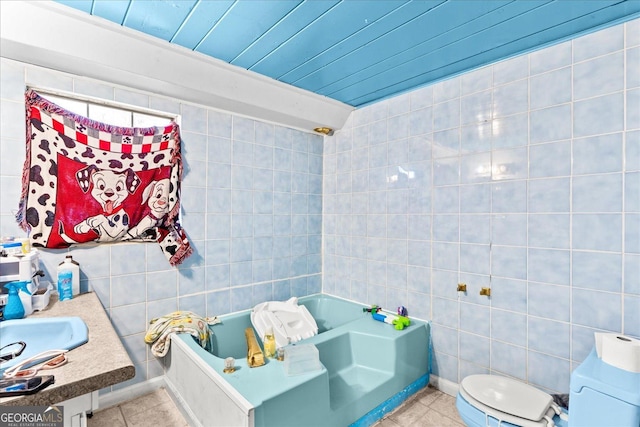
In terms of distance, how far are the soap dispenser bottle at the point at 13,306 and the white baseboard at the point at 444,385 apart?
2.46m

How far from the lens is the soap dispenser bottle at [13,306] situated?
1.29m

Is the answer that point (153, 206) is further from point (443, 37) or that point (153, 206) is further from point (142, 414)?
point (443, 37)

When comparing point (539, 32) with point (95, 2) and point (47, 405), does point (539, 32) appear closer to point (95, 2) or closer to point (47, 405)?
point (95, 2)

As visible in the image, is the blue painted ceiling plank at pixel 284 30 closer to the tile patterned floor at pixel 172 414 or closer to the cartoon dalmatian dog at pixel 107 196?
the cartoon dalmatian dog at pixel 107 196

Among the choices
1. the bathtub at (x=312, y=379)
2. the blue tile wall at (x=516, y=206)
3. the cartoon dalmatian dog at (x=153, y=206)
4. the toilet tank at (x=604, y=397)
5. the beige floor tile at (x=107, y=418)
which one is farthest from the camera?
the cartoon dalmatian dog at (x=153, y=206)

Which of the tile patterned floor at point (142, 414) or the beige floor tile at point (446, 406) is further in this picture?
the beige floor tile at point (446, 406)

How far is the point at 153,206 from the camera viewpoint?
2141mm

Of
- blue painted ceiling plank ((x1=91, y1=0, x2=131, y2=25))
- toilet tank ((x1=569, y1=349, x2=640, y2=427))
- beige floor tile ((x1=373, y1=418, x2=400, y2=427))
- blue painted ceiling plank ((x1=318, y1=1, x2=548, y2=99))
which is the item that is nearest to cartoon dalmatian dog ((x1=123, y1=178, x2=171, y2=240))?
blue painted ceiling plank ((x1=91, y1=0, x2=131, y2=25))

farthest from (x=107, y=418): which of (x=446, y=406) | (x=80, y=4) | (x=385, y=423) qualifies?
(x=80, y=4)

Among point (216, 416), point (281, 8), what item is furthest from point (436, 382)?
point (281, 8)

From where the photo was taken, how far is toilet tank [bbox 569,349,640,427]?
116 centimetres

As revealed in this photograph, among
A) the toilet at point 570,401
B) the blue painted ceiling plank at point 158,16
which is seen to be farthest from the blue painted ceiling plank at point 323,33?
the toilet at point 570,401

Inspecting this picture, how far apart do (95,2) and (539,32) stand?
7.37ft

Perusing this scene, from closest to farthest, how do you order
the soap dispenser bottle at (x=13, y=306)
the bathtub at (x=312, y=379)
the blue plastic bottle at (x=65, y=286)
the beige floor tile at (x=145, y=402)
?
the soap dispenser bottle at (x=13, y=306)
the bathtub at (x=312, y=379)
the blue plastic bottle at (x=65, y=286)
the beige floor tile at (x=145, y=402)
